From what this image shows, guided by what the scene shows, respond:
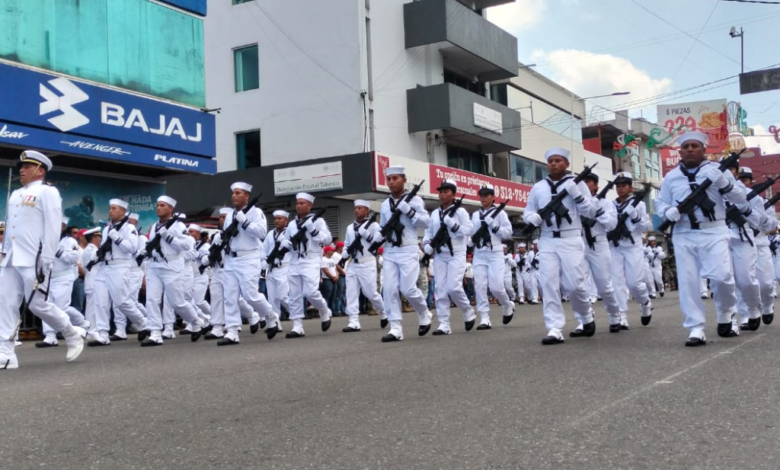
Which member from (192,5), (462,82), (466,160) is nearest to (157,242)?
(192,5)

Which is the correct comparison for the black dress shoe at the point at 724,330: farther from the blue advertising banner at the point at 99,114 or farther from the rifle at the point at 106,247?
the blue advertising banner at the point at 99,114

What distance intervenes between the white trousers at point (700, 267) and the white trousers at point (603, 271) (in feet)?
6.03

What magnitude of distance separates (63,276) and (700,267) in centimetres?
1005

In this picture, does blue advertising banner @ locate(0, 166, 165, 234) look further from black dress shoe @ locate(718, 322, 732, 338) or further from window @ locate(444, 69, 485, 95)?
window @ locate(444, 69, 485, 95)

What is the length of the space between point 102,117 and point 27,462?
14.7m

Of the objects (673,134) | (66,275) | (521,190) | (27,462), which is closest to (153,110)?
(66,275)

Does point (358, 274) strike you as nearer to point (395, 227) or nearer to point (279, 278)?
point (279, 278)

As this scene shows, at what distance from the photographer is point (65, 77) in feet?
56.4

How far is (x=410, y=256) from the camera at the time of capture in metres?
11.2

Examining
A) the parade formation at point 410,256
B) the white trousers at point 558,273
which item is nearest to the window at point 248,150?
the parade formation at point 410,256

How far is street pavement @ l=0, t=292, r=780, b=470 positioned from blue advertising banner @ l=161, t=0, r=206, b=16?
13520 millimetres

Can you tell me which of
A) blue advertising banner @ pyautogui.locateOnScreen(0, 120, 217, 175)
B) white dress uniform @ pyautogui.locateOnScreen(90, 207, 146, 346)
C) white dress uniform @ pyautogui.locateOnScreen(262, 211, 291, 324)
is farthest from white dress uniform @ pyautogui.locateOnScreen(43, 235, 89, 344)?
white dress uniform @ pyautogui.locateOnScreen(262, 211, 291, 324)

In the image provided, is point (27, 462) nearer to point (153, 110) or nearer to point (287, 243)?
point (287, 243)

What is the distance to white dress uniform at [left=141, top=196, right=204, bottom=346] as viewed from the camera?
12.5 metres
